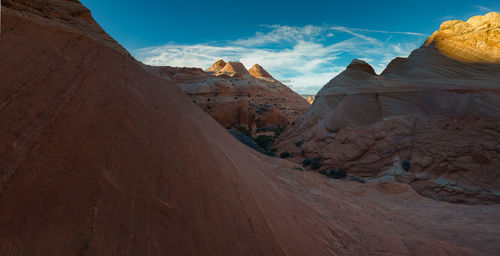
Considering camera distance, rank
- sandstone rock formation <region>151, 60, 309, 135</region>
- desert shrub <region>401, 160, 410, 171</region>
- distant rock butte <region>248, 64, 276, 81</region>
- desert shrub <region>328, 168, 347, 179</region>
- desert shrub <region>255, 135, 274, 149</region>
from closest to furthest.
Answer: desert shrub <region>401, 160, 410, 171</region>
desert shrub <region>328, 168, 347, 179</region>
desert shrub <region>255, 135, 274, 149</region>
sandstone rock formation <region>151, 60, 309, 135</region>
distant rock butte <region>248, 64, 276, 81</region>

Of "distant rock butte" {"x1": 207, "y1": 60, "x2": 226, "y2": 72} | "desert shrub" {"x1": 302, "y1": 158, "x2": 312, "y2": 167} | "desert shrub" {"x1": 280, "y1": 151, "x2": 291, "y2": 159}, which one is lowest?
"desert shrub" {"x1": 280, "y1": 151, "x2": 291, "y2": 159}

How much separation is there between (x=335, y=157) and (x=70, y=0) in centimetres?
1107

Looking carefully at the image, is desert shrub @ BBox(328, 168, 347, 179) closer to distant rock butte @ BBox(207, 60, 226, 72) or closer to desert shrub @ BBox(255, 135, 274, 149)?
desert shrub @ BBox(255, 135, 274, 149)

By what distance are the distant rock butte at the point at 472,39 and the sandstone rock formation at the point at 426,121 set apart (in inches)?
1.7

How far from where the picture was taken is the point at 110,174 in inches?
64.2

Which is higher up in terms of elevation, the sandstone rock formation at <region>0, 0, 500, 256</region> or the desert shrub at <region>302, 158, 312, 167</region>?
the sandstone rock formation at <region>0, 0, 500, 256</region>

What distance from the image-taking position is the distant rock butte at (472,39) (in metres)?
11.9

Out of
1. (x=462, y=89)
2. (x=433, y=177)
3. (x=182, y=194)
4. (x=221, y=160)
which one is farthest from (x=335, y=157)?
(x=182, y=194)

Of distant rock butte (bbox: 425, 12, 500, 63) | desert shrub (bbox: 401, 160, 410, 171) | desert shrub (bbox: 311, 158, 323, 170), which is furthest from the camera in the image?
distant rock butte (bbox: 425, 12, 500, 63)

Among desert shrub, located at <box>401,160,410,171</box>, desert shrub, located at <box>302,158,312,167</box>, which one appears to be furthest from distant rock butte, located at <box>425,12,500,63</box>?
desert shrub, located at <box>302,158,312,167</box>

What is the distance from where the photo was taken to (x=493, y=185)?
719cm

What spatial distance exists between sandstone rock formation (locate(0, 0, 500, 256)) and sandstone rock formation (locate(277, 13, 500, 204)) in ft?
20.9

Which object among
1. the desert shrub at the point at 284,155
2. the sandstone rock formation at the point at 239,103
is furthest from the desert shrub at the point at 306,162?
the sandstone rock formation at the point at 239,103

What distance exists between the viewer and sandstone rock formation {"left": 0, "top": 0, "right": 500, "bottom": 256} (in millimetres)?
1335
